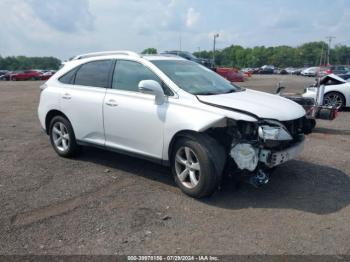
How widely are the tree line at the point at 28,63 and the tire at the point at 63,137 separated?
4666 inches

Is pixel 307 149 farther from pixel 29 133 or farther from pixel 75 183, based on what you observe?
pixel 29 133

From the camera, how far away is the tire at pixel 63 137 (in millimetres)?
6637

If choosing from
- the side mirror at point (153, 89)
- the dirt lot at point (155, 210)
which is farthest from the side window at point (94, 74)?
the dirt lot at point (155, 210)

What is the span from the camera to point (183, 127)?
16.2ft

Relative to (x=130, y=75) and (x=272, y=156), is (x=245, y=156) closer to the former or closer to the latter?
(x=272, y=156)

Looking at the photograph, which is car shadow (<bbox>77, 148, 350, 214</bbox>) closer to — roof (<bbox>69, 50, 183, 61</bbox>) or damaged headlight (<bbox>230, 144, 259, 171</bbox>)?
damaged headlight (<bbox>230, 144, 259, 171</bbox>)

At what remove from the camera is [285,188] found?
17.8 ft

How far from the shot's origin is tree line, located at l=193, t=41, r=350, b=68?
131m

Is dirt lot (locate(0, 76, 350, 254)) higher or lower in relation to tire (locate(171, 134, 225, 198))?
lower

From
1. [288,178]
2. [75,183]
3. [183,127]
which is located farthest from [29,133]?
[288,178]

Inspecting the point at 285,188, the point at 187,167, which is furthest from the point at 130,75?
the point at 285,188

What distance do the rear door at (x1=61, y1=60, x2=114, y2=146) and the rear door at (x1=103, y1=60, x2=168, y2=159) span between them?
0.17 m

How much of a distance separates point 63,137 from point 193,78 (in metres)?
2.53

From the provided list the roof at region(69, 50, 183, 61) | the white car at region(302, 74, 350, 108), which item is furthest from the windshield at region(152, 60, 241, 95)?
the white car at region(302, 74, 350, 108)
